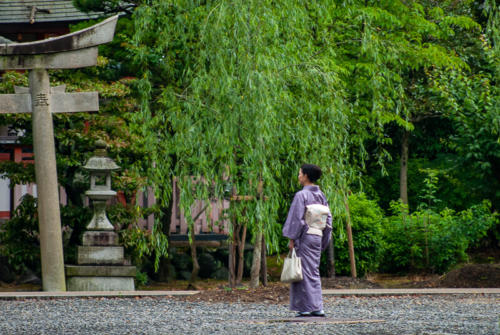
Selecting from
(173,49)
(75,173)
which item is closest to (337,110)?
(173,49)

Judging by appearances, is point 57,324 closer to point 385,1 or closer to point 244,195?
point 244,195

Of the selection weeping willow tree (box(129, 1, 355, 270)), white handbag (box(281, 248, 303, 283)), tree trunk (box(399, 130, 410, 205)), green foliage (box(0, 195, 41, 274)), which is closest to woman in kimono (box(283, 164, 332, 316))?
white handbag (box(281, 248, 303, 283))

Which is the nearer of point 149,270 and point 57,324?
point 57,324

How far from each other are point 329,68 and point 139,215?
4151 mm

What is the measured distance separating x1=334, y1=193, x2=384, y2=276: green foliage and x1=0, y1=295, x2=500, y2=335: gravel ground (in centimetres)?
315

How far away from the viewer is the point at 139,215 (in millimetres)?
12602

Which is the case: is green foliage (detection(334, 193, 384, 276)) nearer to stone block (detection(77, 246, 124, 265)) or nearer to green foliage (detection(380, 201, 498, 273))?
green foliage (detection(380, 201, 498, 273))

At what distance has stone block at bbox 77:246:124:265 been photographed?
11742 mm

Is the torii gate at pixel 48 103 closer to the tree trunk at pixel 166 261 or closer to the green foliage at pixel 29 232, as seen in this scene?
the green foliage at pixel 29 232

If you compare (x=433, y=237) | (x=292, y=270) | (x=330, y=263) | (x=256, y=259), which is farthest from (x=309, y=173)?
(x=433, y=237)

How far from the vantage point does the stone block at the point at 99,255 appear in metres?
11.7

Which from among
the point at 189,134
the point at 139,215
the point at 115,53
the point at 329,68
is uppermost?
the point at 115,53

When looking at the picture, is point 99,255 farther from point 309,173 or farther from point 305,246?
point 309,173

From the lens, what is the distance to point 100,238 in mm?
11859
